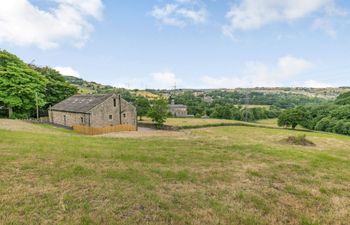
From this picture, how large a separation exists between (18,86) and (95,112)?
1401 cm

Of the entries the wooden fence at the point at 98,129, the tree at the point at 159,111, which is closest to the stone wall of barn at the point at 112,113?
the wooden fence at the point at 98,129

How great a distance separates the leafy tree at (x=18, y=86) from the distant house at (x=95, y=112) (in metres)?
4.30

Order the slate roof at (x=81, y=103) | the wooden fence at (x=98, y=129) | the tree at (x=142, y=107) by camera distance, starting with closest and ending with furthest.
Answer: the wooden fence at (x=98, y=129), the slate roof at (x=81, y=103), the tree at (x=142, y=107)

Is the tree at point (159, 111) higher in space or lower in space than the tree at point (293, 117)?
higher

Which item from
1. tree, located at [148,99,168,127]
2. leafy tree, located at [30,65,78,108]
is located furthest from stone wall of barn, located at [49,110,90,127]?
tree, located at [148,99,168,127]

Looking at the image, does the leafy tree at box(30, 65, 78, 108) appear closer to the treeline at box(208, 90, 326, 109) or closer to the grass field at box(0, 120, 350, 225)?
the grass field at box(0, 120, 350, 225)

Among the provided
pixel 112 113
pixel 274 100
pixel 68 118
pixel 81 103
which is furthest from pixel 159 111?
pixel 274 100

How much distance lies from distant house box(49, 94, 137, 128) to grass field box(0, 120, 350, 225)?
71.5ft

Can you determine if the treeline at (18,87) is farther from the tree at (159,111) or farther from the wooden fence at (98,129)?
the tree at (159,111)

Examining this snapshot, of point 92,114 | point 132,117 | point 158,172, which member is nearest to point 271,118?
point 132,117

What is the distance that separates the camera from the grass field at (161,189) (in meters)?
5.57

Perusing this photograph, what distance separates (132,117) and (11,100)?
1907 centimetres

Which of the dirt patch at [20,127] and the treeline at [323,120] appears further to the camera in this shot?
the treeline at [323,120]

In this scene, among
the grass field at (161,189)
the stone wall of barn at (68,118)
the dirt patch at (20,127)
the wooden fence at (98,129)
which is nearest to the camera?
the grass field at (161,189)
